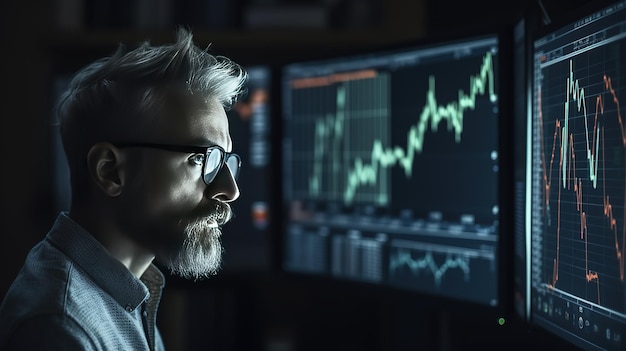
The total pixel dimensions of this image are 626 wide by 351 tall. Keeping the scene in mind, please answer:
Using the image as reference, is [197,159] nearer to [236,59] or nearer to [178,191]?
[178,191]

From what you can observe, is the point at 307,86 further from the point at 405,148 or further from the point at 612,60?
the point at 612,60

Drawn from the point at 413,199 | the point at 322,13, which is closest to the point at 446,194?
the point at 413,199

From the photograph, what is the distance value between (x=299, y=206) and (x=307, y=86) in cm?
25

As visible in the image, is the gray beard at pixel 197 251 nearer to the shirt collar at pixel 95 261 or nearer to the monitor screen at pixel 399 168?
the shirt collar at pixel 95 261

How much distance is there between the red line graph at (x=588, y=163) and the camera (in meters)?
0.83

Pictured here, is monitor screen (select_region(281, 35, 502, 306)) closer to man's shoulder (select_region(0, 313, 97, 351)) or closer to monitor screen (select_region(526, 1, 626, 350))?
monitor screen (select_region(526, 1, 626, 350))

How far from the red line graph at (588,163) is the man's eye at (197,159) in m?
0.44

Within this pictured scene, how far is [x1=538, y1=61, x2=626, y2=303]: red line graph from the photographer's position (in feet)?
2.72

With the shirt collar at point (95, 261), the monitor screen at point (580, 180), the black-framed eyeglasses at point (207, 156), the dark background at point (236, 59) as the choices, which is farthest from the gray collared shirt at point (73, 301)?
the dark background at point (236, 59)

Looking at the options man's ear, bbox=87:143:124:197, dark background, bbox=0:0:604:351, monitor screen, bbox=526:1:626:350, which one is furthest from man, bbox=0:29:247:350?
dark background, bbox=0:0:604:351

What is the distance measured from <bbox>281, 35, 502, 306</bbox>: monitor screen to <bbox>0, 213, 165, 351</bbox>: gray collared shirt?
53 centimetres

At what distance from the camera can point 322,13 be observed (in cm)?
193

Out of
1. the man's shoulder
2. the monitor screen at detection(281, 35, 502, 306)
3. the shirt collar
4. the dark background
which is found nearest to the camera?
the man's shoulder

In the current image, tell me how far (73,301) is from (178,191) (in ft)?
0.68
